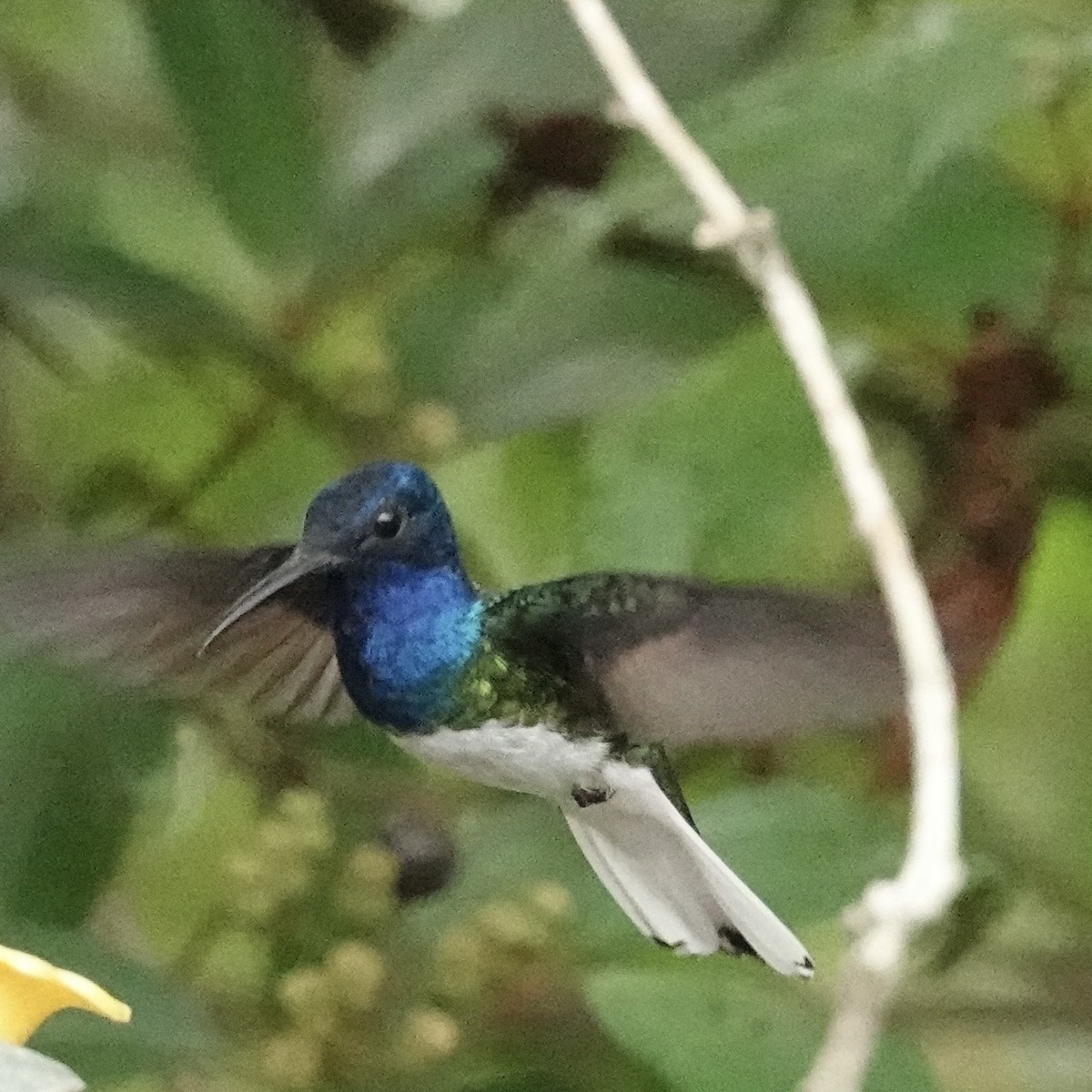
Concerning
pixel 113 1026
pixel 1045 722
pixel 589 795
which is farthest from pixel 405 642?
pixel 1045 722

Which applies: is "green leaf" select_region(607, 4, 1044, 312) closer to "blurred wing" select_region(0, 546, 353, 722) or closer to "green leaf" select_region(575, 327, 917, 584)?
"green leaf" select_region(575, 327, 917, 584)

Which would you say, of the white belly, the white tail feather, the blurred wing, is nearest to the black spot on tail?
the white tail feather

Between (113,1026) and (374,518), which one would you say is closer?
(374,518)

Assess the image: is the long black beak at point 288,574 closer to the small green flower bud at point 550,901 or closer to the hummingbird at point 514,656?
the hummingbird at point 514,656

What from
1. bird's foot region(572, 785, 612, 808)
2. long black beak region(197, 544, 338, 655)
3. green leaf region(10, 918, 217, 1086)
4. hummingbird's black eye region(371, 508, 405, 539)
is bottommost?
green leaf region(10, 918, 217, 1086)

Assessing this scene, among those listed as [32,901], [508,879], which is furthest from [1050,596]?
[32,901]

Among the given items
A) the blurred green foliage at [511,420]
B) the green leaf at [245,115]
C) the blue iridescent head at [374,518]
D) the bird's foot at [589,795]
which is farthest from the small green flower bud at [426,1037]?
the green leaf at [245,115]

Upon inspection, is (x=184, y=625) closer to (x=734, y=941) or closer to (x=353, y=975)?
(x=353, y=975)
